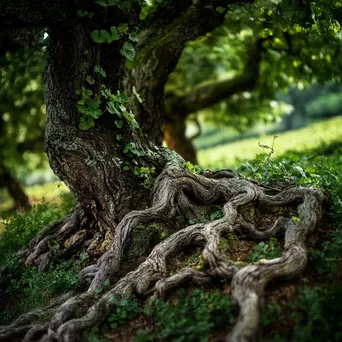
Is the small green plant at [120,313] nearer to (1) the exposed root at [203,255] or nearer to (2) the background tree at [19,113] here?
(1) the exposed root at [203,255]

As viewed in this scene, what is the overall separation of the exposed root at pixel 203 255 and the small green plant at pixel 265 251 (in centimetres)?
14

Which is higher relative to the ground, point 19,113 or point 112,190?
point 19,113

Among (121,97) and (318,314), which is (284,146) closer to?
(121,97)

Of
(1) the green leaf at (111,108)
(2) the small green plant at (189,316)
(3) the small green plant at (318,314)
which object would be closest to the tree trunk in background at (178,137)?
(1) the green leaf at (111,108)

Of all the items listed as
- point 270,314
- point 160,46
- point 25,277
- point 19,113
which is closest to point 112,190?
point 25,277

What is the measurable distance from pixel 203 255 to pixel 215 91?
8.65 meters

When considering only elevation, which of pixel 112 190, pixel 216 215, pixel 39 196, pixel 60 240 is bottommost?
pixel 39 196

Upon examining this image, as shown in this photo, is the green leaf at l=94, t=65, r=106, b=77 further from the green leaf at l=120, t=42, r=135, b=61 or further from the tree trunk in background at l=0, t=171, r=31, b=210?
the tree trunk in background at l=0, t=171, r=31, b=210

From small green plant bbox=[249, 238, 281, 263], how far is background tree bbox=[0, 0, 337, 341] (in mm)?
144

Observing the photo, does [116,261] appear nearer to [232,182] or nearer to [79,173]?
[79,173]

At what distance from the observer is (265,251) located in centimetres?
438

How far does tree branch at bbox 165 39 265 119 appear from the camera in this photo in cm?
1201

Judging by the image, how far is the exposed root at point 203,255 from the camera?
12.6ft

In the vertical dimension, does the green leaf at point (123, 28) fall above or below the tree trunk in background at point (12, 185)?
above
